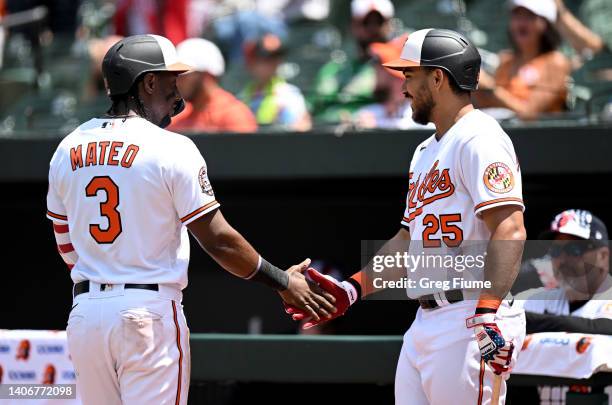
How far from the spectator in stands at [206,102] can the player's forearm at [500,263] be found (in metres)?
3.46

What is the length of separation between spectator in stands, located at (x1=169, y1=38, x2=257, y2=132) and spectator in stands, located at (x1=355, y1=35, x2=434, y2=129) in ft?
2.58

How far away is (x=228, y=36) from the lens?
8.77 meters

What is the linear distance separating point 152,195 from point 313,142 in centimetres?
285

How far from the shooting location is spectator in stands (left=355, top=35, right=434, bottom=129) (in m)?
6.77

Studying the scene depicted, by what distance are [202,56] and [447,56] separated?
3.40 meters

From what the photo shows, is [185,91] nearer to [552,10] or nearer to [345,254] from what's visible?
[345,254]

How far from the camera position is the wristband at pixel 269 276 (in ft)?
13.9

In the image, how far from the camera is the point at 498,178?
3846 millimetres

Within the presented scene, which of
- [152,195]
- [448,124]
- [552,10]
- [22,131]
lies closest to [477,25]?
[552,10]

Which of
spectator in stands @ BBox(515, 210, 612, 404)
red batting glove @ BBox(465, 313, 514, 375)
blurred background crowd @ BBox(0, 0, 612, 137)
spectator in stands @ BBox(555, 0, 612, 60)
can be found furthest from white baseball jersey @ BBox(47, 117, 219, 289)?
spectator in stands @ BBox(555, 0, 612, 60)

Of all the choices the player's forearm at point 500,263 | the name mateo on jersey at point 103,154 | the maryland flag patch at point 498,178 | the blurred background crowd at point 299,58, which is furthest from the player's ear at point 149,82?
the blurred background crowd at point 299,58

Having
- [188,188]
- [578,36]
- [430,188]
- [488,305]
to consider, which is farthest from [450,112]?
[578,36]

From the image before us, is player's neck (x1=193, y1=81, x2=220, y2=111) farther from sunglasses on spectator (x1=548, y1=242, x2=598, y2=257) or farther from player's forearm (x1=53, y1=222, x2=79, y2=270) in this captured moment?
player's forearm (x1=53, y1=222, x2=79, y2=270)

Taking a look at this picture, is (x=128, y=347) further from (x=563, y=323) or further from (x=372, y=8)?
(x=372, y=8)
